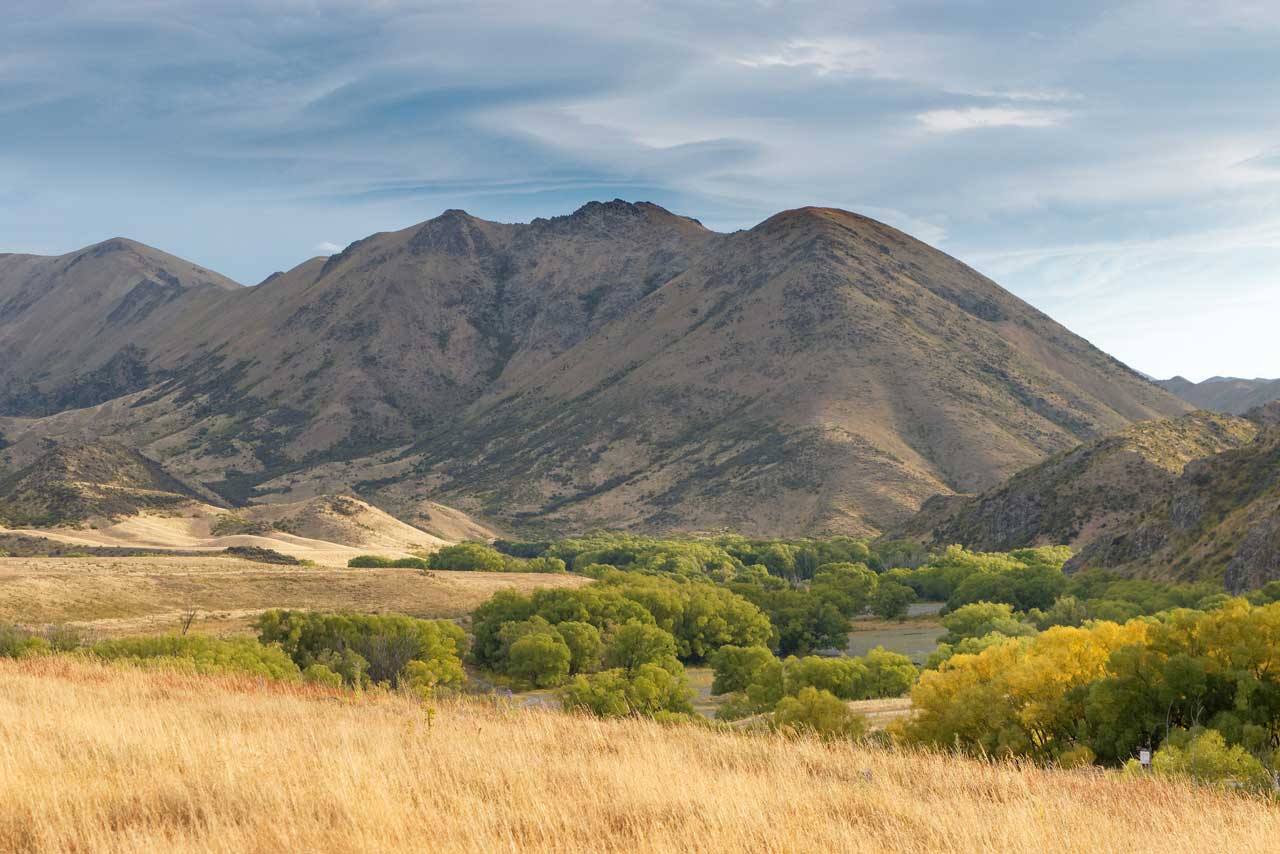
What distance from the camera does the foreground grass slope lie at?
348 inches

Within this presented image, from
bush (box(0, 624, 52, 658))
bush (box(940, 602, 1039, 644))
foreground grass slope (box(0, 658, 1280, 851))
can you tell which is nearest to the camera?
foreground grass slope (box(0, 658, 1280, 851))

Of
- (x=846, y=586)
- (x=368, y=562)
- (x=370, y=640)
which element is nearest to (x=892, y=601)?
(x=846, y=586)

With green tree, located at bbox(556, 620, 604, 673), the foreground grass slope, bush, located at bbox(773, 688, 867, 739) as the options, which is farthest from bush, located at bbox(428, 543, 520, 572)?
the foreground grass slope

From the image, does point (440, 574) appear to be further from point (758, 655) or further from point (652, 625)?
point (758, 655)

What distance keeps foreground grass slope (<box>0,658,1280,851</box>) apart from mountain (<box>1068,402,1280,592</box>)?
220 ft

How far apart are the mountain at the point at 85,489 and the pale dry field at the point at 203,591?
42.1 metres

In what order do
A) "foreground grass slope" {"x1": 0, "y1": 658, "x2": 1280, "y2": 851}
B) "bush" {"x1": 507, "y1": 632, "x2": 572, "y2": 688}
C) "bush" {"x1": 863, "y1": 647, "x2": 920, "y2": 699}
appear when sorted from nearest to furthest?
"foreground grass slope" {"x1": 0, "y1": 658, "x2": 1280, "y2": 851}, "bush" {"x1": 863, "y1": 647, "x2": 920, "y2": 699}, "bush" {"x1": 507, "y1": 632, "x2": 572, "y2": 688}

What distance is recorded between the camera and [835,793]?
10.8 meters

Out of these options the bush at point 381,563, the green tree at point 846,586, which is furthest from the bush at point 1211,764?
the bush at point 381,563

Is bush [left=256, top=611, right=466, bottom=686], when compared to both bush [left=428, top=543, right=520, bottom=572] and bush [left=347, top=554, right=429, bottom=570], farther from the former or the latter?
bush [left=428, top=543, right=520, bottom=572]

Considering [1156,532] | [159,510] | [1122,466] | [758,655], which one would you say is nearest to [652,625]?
[758,655]

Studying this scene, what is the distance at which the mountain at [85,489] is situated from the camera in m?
129

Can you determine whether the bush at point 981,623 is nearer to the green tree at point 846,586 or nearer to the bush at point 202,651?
the green tree at point 846,586

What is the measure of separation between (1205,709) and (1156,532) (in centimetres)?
7608
